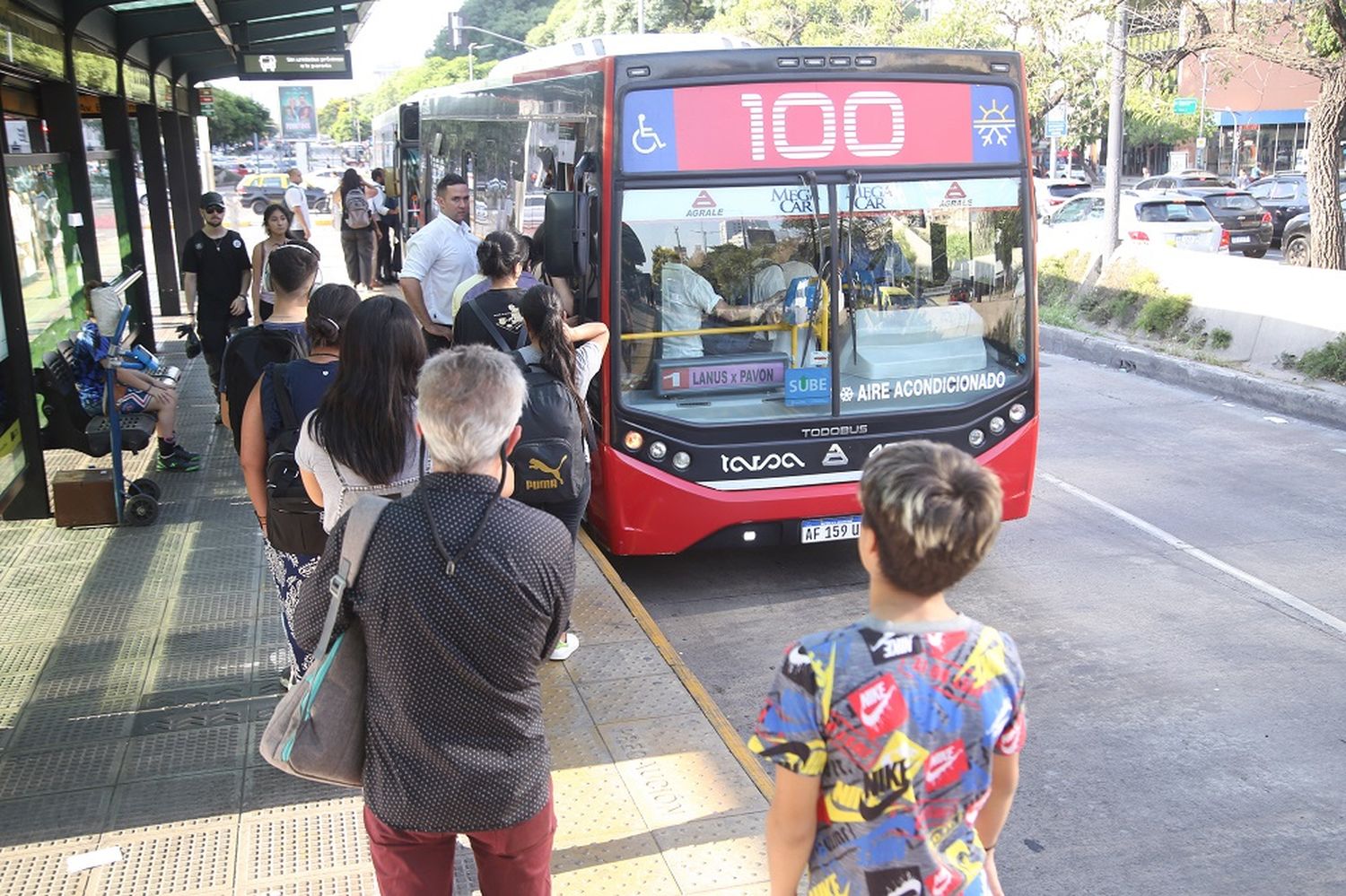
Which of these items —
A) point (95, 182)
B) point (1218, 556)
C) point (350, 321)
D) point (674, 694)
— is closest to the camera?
point (350, 321)

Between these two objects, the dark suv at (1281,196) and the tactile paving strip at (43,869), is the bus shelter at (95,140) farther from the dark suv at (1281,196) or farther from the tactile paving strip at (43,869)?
the dark suv at (1281,196)

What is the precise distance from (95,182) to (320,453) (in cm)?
996

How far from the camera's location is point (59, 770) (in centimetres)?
463

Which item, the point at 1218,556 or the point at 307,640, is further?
the point at 1218,556

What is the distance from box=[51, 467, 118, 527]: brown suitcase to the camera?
7555 mm

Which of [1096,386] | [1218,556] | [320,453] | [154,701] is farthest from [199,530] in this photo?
[1096,386]

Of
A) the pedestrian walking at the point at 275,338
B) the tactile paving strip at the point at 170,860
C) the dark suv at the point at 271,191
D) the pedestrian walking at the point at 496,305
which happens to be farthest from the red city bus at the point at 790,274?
the dark suv at the point at 271,191

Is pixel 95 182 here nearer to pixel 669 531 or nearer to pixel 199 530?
pixel 199 530

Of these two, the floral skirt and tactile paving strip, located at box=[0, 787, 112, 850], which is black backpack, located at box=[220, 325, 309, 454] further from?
tactile paving strip, located at box=[0, 787, 112, 850]

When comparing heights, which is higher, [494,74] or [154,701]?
[494,74]

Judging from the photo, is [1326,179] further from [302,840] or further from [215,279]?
[302,840]

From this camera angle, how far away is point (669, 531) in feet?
22.1

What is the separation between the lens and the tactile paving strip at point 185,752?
Answer: 459cm

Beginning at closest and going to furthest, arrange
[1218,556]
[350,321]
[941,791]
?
[941,791], [350,321], [1218,556]
